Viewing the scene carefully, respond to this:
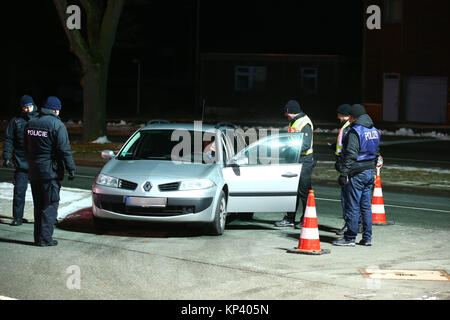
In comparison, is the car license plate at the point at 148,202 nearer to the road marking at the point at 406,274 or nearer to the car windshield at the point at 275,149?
the car windshield at the point at 275,149

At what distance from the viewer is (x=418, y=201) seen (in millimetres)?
16062

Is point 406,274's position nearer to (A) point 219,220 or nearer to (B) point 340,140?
(A) point 219,220

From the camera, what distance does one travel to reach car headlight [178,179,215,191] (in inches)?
445

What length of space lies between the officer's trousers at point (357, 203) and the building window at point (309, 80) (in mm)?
42010

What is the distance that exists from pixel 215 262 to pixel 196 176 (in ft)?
6.16

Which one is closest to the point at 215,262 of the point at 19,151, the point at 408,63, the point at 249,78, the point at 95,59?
the point at 19,151

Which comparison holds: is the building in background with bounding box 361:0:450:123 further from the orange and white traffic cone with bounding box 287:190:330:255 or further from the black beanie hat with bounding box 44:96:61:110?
the black beanie hat with bounding box 44:96:61:110

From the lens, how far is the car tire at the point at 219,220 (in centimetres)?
1148

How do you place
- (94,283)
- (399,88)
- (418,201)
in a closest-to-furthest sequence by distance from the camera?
(94,283) → (418,201) → (399,88)

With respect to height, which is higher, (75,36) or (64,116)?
(75,36)
